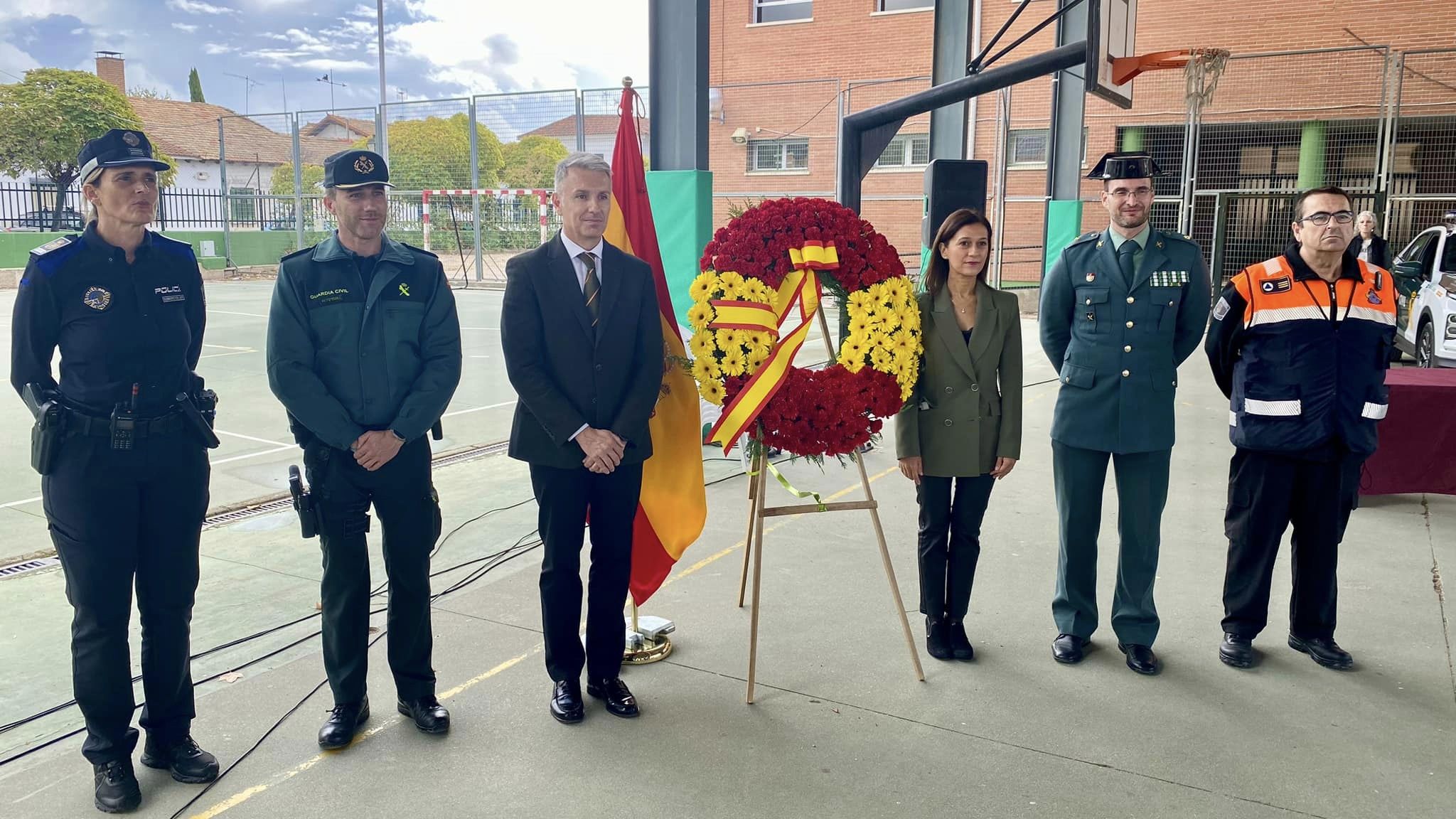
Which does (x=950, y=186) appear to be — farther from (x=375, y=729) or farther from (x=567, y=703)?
(x=375, y=729)

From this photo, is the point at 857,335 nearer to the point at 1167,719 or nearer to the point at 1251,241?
the point at 1167,719

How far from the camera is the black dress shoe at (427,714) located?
3061 mm

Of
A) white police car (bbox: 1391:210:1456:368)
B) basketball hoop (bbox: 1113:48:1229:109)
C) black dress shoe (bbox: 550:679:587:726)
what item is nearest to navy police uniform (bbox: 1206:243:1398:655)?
black dress shoe (bbox: 550:679:587:726)

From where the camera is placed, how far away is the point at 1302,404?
354cm

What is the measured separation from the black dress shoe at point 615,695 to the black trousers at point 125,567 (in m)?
1.14

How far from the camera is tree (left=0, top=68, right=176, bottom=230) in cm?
2027

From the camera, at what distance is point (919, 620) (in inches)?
159

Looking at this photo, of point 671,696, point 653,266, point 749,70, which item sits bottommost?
point 671,696

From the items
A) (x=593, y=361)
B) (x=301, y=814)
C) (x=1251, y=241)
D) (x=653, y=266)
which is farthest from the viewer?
(x=1251, y=241)

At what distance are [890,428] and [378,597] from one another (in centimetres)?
529

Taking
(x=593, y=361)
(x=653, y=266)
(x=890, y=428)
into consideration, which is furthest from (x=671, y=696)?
(x=890, y=428)

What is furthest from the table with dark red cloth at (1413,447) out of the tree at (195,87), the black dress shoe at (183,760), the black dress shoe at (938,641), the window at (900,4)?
the tree at (195,87)

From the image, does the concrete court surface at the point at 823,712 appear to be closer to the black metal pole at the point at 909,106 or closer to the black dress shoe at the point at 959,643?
the black dress shoe at the point at 959,643

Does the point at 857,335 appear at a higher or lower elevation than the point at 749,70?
lower
